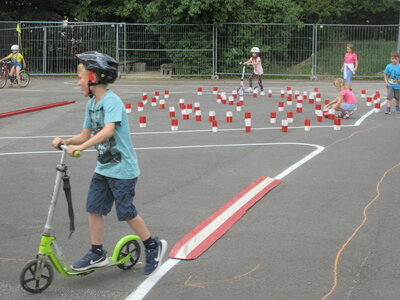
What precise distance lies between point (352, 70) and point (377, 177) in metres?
12.7

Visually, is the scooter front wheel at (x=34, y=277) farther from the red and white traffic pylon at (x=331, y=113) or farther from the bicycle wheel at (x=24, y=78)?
the bicycle wheel at (x=24, y=78)

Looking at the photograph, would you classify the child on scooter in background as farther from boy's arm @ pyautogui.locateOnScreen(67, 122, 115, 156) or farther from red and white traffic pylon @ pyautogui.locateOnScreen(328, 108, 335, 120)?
red and white traffic pylon @ pyautogui.locateOnScreen(328, 108, 335, 120)

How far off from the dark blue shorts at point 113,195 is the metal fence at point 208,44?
24.5 meters

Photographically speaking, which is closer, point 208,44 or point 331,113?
point 331,113

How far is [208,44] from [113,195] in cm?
2500

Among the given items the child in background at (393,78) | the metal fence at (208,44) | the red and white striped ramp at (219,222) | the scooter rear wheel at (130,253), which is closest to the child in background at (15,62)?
the metal fence at (208,44)

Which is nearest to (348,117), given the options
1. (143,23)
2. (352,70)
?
(352,70)

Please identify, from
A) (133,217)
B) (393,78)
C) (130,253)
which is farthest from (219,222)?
(393,78)

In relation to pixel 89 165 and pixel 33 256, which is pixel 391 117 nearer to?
pixel 89 165

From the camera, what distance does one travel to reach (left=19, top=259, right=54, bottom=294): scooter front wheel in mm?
5281

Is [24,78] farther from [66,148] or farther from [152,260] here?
[66,148]

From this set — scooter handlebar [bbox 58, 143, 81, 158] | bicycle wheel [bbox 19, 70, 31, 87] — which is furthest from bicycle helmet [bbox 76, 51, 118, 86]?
bicycle wheel [bbox 19, 70, 31, 87]

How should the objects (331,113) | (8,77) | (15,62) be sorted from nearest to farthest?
(331,113), (15,62), (8,77)

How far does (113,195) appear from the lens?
18.5 ft
